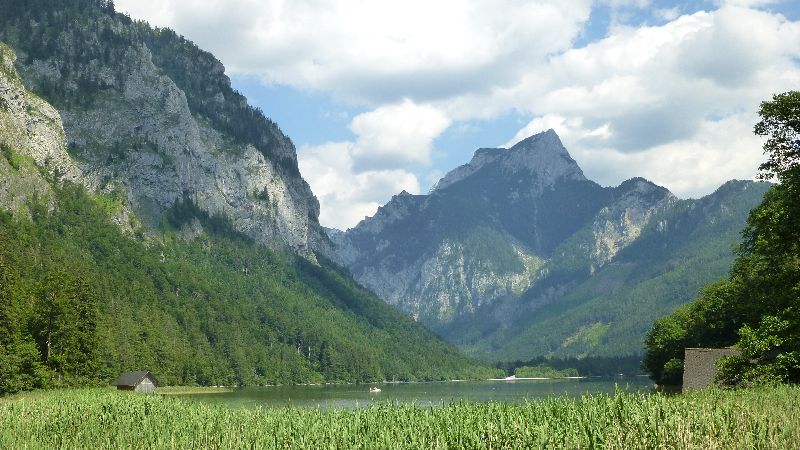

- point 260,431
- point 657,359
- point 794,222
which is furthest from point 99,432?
point 657,359

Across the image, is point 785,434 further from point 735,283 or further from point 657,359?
point 657,359

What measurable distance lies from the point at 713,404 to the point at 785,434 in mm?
4559

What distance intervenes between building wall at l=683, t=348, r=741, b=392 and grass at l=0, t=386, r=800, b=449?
91.7ft

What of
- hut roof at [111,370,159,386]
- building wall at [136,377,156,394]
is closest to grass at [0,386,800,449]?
hut roof at [111,370,159,386]

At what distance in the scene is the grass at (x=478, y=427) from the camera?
64.8ft

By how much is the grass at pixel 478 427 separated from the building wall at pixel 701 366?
27949mm

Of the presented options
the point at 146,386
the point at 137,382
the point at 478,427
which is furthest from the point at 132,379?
the point at 478,427

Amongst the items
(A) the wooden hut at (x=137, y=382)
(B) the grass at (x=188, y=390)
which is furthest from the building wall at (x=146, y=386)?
(B) the grass at (x=188, y=390)

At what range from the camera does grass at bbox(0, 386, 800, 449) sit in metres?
19.8

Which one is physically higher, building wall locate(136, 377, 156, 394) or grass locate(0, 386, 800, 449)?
grass locate(0, 386, 800, 449)

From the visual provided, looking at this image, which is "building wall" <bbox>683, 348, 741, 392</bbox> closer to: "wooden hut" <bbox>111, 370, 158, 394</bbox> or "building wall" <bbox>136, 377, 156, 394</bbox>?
"wooden hut" <bbox>111, 370, 158, 394</bbox>

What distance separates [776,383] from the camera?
3641 centimetres

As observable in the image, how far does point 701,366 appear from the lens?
6059cm

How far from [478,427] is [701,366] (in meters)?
45.5
